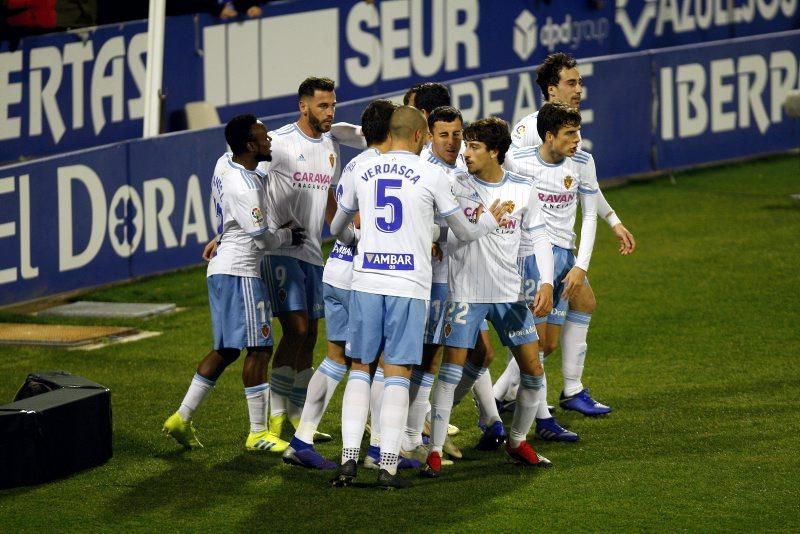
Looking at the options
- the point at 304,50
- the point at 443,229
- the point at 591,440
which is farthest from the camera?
the point at 304,50

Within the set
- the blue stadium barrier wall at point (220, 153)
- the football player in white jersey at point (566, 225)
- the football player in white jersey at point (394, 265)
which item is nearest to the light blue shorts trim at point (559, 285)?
the football player in white jersey at point (566, 225)

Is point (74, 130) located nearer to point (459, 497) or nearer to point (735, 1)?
point (459, 497)

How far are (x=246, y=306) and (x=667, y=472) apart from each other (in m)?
2.42

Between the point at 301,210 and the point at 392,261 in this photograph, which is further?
the point at 301,210

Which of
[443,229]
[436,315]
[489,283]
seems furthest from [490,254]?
[436,315]

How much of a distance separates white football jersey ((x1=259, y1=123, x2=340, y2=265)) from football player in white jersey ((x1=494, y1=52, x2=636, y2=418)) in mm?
1338

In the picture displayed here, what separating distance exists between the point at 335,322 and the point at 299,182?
3.27ft

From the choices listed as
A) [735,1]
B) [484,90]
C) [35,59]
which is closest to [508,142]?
[35,59]

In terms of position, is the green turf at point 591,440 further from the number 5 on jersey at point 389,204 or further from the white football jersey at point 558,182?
the number 5 on jersey at point 389,204

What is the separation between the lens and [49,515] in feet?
22.0

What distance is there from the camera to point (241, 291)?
7859 mm

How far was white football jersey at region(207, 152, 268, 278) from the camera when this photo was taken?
25.3ft

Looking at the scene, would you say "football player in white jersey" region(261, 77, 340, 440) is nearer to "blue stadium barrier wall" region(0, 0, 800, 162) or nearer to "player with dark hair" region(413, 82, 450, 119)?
"player with dark hair" region(413, 82, 450, 119)

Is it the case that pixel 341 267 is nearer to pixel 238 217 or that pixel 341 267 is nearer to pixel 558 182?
pixel 238 217
